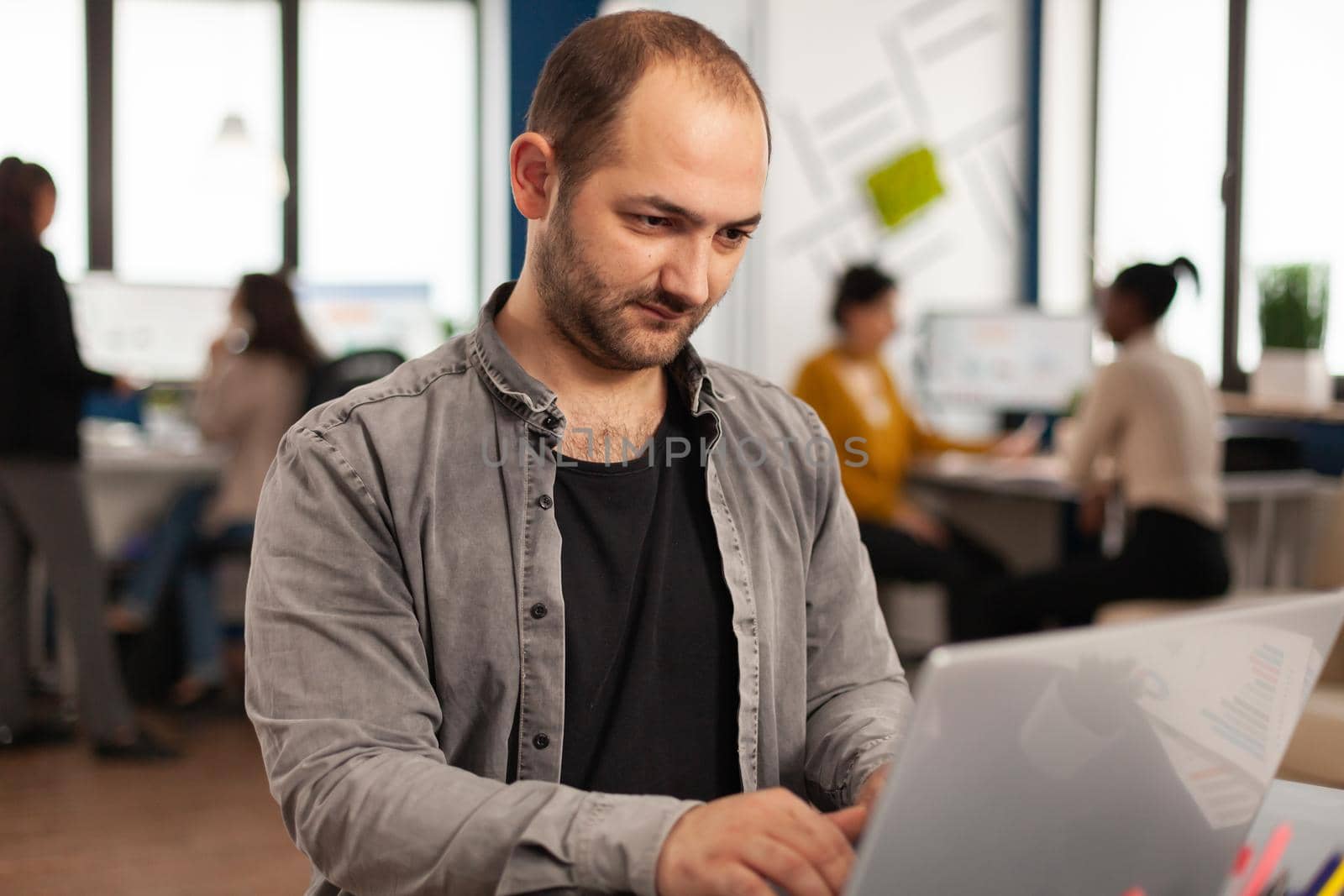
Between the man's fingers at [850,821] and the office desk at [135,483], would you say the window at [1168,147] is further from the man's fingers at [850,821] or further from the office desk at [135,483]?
the man's fingers at [850,821]

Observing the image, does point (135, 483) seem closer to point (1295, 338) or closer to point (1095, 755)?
point (1295, 338)

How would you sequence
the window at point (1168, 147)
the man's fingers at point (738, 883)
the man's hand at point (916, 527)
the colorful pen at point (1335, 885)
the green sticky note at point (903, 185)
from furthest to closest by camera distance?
the green sticky note at point (903, 185), the window at point (1168, 147), the man's hand at point (916, 527), the colorful pen at point (1335, 885), the man's fingers at point (738, 883)

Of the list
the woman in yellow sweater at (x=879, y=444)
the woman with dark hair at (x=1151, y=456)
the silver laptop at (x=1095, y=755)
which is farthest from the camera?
the woman in yellow sweater at (x=879, y=444)

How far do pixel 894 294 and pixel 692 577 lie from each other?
311 centimetres

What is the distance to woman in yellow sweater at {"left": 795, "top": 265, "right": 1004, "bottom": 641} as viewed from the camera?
13.1 ft

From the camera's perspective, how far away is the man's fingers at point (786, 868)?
2.51ft

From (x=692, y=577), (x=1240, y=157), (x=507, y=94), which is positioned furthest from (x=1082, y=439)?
(x=507, y=94)

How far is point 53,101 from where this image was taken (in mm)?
5668

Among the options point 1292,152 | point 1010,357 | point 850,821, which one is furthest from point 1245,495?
point 850,821

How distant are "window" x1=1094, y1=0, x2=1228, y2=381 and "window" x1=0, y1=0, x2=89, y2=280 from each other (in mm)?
4277

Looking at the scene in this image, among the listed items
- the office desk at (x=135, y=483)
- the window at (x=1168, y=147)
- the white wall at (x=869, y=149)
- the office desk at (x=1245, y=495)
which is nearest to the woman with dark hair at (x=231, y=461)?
the office desk at (x=135, y=483)

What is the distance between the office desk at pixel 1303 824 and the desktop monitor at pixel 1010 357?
3850 millimetres

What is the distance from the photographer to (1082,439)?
3447 millimetres

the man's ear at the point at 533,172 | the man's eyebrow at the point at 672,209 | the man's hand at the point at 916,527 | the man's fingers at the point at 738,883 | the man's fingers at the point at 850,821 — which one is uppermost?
the man's ear at the point at 533,172
